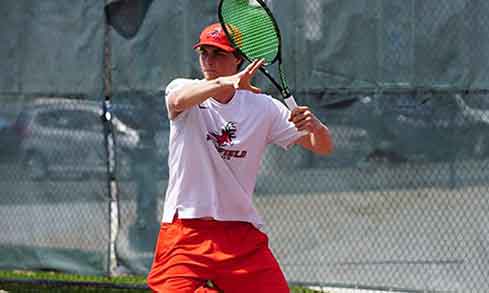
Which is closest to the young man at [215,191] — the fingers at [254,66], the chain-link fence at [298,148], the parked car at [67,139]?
the fingers at [254,66]

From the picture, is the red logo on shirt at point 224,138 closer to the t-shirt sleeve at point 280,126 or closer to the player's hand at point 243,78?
the t-shirt sleeve at point 280,126

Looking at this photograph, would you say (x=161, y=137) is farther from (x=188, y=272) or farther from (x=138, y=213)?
(x=188, y=272)

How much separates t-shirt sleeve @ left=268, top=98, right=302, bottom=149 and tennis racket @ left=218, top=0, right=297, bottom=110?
0.32 m

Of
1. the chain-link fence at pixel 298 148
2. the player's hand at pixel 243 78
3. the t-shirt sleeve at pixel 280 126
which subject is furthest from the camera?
the chain-link fence at pixel 298 148

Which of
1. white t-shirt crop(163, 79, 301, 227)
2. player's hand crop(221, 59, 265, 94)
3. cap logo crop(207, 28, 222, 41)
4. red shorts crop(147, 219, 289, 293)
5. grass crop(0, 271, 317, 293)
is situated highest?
cap logo crop(207, 28, 222, 41)

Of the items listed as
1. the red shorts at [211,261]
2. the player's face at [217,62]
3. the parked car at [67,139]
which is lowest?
the parked car at [67,139]

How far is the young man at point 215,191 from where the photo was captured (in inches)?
186

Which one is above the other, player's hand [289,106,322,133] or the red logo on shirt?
player's hand [289,106,322,133]

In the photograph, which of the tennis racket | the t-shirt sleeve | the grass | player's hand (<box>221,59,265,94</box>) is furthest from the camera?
the grass

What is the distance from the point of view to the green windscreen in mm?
4613

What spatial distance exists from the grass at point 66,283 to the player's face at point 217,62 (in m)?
3.40

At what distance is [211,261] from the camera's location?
472 cm

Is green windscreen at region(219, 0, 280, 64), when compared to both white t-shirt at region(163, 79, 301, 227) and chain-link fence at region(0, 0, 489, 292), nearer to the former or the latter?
white t-shirt at region(163, 79, 301, 227)

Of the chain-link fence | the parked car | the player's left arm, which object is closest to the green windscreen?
the player's left arm
